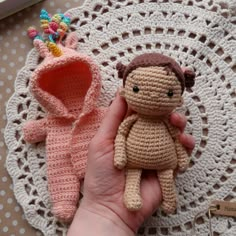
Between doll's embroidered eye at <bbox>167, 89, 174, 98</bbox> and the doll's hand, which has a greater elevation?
doll's embroidered eye at <bbox>167, 89, 174, 98</bbox>

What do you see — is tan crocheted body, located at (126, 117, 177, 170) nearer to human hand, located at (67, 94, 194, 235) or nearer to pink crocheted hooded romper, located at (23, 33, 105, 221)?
human hand, located at (67, 94, 194, 235)

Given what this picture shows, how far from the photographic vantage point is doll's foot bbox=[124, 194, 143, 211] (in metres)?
0.86

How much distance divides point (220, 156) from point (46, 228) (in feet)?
1.43

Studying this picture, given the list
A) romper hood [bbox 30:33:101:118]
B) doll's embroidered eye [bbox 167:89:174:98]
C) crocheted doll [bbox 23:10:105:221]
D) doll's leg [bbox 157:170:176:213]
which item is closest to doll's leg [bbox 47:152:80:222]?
crocheted doll [bbox 23:10:105:221]

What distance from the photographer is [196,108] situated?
40.4 inches

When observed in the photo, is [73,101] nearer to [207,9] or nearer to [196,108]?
[196,108]

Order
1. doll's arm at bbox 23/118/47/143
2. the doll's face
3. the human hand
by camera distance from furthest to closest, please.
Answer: doll's arm at bbox 23/118/47/143
the human hand
the doll's face

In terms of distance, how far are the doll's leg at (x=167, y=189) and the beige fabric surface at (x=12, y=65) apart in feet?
1.08

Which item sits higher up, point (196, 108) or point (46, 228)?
point (196, 108)

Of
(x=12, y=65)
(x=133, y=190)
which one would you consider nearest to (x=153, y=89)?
(x=133, y=190)

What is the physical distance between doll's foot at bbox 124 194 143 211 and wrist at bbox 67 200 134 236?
7cm

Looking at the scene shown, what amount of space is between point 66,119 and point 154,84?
0.30 m

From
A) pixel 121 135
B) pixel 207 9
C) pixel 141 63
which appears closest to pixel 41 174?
pixel 121 135

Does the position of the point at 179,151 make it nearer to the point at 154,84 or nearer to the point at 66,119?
the point at 154,84
